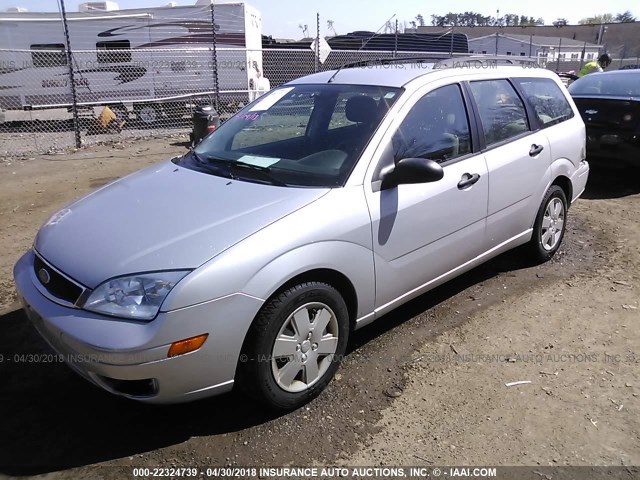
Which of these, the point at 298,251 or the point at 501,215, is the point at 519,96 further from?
the point at 298,251

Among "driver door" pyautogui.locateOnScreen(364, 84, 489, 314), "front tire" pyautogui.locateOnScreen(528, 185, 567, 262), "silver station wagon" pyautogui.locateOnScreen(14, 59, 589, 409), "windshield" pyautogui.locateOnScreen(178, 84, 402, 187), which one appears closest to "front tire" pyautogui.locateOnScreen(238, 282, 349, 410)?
"silver station wagon" pyautogui.locateOnScreen(14, 59, 589, 409)

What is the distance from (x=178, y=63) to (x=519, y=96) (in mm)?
12792

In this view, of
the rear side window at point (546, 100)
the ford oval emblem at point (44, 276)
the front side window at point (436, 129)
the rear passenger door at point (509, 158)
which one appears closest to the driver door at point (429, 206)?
the front side window at point (436, 129)

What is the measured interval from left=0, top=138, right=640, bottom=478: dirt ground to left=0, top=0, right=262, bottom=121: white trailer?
11879mm

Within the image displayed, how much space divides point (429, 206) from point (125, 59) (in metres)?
14.2

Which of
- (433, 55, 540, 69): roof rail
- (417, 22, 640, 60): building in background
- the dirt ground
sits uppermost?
(417, 22, 640, 60): building in background

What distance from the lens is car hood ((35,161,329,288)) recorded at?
8.15ft

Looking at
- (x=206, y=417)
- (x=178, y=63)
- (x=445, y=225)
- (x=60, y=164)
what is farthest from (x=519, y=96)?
(x=178, y=63)

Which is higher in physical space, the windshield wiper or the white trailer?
the white trailer

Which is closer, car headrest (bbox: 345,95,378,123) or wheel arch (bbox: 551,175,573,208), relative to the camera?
car headrest (bbox: 345,95,378,123)

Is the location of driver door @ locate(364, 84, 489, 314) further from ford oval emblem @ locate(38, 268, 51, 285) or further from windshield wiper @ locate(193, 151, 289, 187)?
ford oval emblem @ locate(38, 268, 51, 285)

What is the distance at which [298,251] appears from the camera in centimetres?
265

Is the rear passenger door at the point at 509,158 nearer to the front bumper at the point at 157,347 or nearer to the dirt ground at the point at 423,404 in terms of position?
the dirt ground at the point at 423,404

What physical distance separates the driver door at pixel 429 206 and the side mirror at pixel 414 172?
0.32ft
